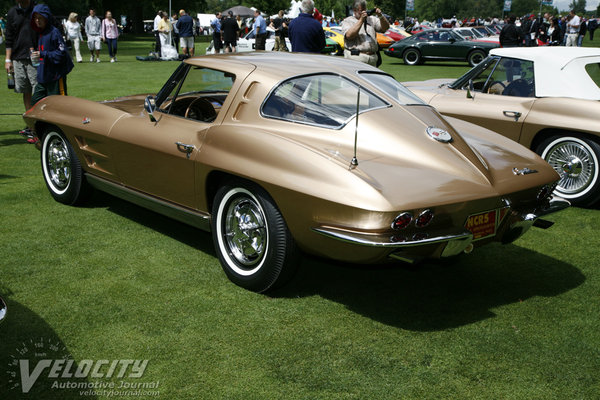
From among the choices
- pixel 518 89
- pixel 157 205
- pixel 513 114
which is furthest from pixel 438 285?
pixel 518 89

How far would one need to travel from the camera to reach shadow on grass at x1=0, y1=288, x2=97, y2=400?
2.97m

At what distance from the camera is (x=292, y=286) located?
4.26m

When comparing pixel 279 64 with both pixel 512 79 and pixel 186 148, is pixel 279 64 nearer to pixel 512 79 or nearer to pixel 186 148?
pixel 186 148

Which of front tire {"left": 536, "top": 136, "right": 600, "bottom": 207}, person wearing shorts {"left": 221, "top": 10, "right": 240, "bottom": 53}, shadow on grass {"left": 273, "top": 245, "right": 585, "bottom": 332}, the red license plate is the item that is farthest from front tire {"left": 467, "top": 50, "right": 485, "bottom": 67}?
the red license plate

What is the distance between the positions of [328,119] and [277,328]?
1367 millimetres

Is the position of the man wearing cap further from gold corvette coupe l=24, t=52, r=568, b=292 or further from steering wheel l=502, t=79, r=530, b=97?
gold corvette coupe l=24, t=52, r=568, b=292

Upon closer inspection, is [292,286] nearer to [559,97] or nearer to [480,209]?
[480,209]

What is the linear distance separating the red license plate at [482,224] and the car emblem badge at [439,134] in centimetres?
58

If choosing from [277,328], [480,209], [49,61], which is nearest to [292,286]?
[277,328]

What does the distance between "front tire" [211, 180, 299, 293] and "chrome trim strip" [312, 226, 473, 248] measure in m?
0.42

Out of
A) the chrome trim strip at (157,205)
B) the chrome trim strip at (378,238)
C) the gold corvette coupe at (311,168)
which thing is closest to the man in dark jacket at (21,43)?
the chrome trim strip at (157,205)

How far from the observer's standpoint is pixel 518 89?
6.73 metres

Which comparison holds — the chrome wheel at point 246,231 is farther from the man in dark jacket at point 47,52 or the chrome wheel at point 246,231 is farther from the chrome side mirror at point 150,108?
the man in dark jacket at point 47,52

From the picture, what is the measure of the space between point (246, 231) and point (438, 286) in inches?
55.3
